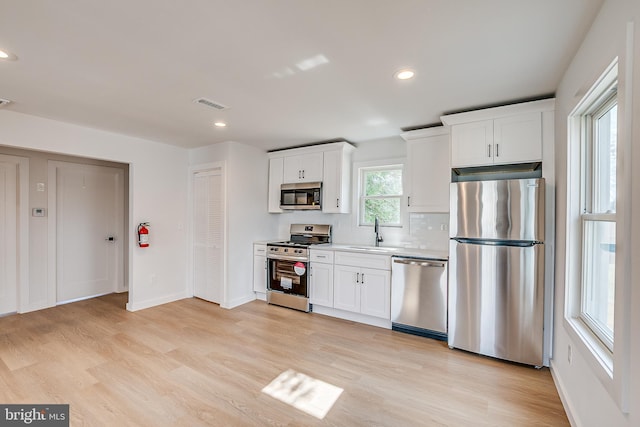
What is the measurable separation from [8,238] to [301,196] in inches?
155

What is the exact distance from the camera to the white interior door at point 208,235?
14.5ft

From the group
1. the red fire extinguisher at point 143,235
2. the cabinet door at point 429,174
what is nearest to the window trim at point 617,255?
the cabinet door at point 429,174

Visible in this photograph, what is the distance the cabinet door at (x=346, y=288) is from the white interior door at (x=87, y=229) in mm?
3859

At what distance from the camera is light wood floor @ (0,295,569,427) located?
1983mm

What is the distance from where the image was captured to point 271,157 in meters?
4.89

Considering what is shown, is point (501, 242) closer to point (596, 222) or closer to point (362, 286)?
point (596, 222)

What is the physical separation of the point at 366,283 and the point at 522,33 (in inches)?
111

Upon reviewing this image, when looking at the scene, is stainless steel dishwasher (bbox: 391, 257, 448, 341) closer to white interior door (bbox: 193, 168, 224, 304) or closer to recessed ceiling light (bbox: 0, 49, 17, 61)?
white interior door (bbox: 193, 168, 224, 304)

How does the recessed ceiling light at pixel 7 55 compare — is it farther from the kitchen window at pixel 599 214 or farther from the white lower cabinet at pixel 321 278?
the kitchen window at pixel 599 214

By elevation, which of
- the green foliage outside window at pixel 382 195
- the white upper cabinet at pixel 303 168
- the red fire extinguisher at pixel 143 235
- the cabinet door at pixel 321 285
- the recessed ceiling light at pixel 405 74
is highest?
the recessed ceiling light at pixel 405 74

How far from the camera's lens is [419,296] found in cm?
328

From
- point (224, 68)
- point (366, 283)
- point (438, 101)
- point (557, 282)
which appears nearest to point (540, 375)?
point (557, 282)

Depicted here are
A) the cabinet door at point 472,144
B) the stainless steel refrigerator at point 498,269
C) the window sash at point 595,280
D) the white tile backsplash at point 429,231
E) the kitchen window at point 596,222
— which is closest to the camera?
the kitchen window at point 596,222

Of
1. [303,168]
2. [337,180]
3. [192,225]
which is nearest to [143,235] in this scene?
[192,225]
